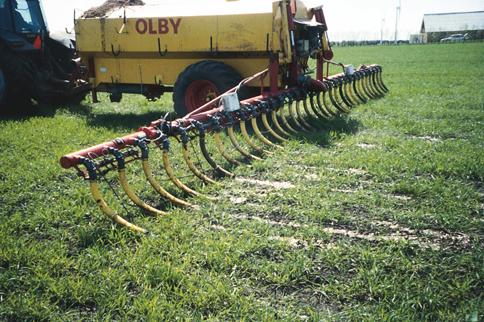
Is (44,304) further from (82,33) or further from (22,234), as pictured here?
(82,33)

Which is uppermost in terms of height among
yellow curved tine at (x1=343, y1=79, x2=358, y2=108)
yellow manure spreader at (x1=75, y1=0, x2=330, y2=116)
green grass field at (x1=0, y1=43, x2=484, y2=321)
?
yellow manure spreader at (x1=75, y1=0, x2=330, y2=116)

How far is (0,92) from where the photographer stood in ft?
26.4

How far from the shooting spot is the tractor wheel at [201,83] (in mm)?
6805

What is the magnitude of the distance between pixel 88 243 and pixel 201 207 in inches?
38.5

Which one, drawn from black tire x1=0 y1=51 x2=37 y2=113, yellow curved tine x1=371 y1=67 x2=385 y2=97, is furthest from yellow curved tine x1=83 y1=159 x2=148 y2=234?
yellow curved tine x1=371 y1=67 x2=385 y2=97

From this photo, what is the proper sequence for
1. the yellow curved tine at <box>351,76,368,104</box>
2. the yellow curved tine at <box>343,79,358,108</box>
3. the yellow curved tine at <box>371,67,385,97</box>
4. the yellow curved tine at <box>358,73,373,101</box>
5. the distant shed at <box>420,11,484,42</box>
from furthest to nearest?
the distant shed at <box>420,11,484,42</box> < the yellow curved tine at <box>371,67,385,97</box> < the yellow curved tine at <box>358,73,373,101</box> < the yellow curved tine at <box>351,76,368,104</box> < the yellow curved tine at <box>343,79,358,108</box>

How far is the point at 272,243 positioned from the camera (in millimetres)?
3174

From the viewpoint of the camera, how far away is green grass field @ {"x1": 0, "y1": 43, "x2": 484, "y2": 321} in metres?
2.51

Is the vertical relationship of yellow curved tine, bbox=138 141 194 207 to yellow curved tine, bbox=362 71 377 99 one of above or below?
below

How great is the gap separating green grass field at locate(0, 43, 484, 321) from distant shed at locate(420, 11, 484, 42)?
213 ft

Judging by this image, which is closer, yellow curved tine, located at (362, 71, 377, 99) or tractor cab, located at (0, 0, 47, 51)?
tractor cab, located at (0, 0, 47, 51)

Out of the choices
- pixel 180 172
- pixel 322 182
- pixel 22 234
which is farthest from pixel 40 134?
pixel 322 182

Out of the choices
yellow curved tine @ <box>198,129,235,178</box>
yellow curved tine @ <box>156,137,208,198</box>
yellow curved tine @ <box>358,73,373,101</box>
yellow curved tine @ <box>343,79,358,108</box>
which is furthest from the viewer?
yellow curved tine @ <box>358,73,373,101</box>

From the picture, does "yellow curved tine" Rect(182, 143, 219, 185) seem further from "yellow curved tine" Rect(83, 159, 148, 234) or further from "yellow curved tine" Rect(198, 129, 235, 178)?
"yellow curved tine" Rect(83, 159, 148, 234)
